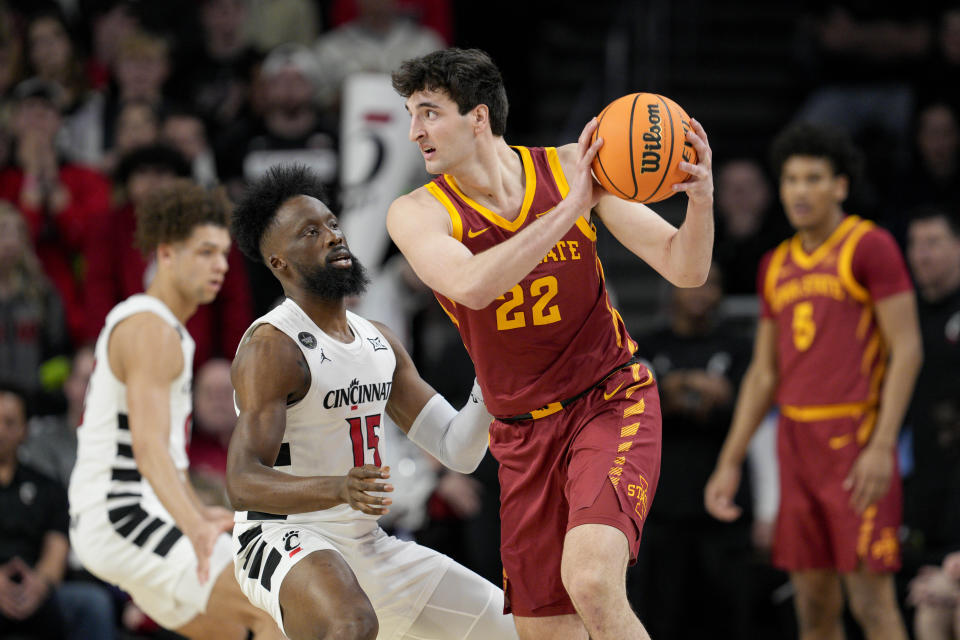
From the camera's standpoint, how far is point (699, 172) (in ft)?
13.5

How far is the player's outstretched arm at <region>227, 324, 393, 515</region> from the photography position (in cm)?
379

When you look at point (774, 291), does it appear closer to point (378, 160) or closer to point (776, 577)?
point (776, 577)

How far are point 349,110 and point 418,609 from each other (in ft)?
17.4

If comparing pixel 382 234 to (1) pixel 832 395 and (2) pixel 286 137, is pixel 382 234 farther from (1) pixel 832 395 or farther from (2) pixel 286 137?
(1) pixel 832 395

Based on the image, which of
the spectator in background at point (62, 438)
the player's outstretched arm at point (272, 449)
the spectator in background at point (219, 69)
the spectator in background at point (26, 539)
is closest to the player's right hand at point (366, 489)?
the player's outstretched arm at point (272, 449)

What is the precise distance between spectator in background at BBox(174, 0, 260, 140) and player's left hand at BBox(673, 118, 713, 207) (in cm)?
626

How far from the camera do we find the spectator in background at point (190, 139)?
29.6 ft

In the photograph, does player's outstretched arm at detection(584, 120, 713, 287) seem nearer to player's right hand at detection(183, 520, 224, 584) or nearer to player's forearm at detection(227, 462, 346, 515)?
player's forearm at detection(227, 462, 346, 515)

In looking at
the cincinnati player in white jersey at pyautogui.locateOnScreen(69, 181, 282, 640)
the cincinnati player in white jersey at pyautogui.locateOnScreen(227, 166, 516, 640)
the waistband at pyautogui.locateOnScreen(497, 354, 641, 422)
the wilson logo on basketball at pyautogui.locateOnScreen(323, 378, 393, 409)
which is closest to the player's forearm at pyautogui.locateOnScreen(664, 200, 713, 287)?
the waistband at pyautogui.locateOnScreen(497, 354, 641, 422)

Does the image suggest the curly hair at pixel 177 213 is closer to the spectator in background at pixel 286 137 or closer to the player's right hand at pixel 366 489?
the player's right hand at pixel 366 489

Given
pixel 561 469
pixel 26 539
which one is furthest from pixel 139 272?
pixel 561 469

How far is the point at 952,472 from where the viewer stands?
274 inches

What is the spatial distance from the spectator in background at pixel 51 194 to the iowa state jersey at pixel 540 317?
5078 millimetres

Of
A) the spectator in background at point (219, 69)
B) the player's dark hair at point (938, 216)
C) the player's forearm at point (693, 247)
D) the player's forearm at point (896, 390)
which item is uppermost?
the spectator in background at point (219, 69)
